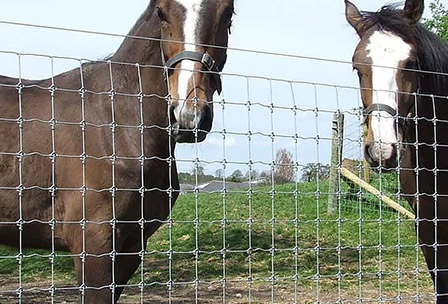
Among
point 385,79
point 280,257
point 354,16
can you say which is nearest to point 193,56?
point 385,79

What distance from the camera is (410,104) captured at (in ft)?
12.4

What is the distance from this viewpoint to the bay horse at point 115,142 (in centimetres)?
298

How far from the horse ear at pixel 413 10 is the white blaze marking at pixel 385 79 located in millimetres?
376

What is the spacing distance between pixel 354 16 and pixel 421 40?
0.54 m

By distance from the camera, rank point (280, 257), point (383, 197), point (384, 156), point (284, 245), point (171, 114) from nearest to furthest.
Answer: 1. point (171, 114)
2. point (384, 156)
3. point (280, 257)
4. point (284, 245)
5. point (383, 197)

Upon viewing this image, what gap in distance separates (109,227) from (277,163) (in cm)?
90

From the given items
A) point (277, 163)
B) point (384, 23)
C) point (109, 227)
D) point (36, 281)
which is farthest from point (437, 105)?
point (36, 281)

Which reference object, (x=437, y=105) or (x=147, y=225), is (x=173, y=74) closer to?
(x=147, y=225)

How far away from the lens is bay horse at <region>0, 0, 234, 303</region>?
298 cm

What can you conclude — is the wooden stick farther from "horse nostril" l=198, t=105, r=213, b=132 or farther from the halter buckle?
"horse nostril" l=198, t=105, r=213, b=132

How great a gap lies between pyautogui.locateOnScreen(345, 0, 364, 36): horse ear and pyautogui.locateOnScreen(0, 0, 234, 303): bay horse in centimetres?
132

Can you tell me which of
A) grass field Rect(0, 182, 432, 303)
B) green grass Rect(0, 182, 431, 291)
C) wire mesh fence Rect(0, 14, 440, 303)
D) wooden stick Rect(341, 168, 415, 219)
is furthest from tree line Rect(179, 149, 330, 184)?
wooden stick Rect(341, 168, 415, 219)

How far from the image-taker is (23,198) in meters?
3.39

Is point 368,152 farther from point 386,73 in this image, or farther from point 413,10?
point 413,10
